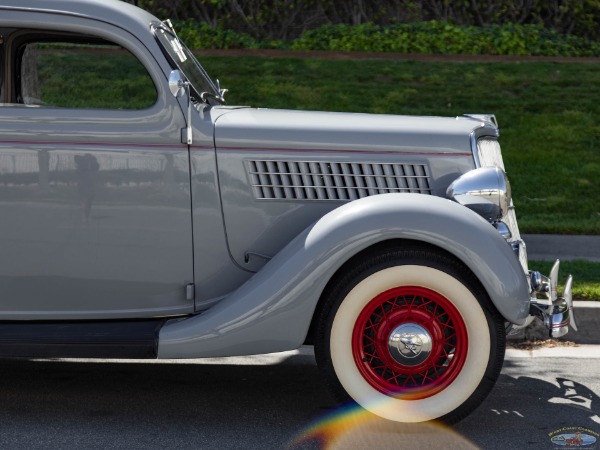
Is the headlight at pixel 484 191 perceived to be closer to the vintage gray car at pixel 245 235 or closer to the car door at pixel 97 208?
the vintage gray car at pixel 245 235

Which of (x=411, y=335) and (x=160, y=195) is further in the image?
(x=160, y=195)

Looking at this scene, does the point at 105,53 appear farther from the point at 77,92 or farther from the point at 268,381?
the point at 268,381

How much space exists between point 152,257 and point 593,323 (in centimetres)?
286

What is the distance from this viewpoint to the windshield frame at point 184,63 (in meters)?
5.06

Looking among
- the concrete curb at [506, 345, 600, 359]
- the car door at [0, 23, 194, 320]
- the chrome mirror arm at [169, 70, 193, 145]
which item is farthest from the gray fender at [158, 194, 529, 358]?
the concrete curb at [506, 345, 600, 359]

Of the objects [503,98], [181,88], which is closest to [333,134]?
[181,88]

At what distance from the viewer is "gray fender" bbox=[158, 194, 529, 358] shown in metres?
4.55

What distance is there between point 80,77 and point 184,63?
0.54m

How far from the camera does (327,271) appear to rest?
4.59 metres

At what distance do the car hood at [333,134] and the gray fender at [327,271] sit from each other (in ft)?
1.23

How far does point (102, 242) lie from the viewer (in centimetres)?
486

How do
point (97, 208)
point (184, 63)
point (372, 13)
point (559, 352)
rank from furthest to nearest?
1. point (372, 13)
2. point (559, 352)
3. point (184, 63)
4. point (97, 208)

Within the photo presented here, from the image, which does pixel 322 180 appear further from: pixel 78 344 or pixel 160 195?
pixel 78 344

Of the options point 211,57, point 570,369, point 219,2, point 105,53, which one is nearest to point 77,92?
point 105,53
